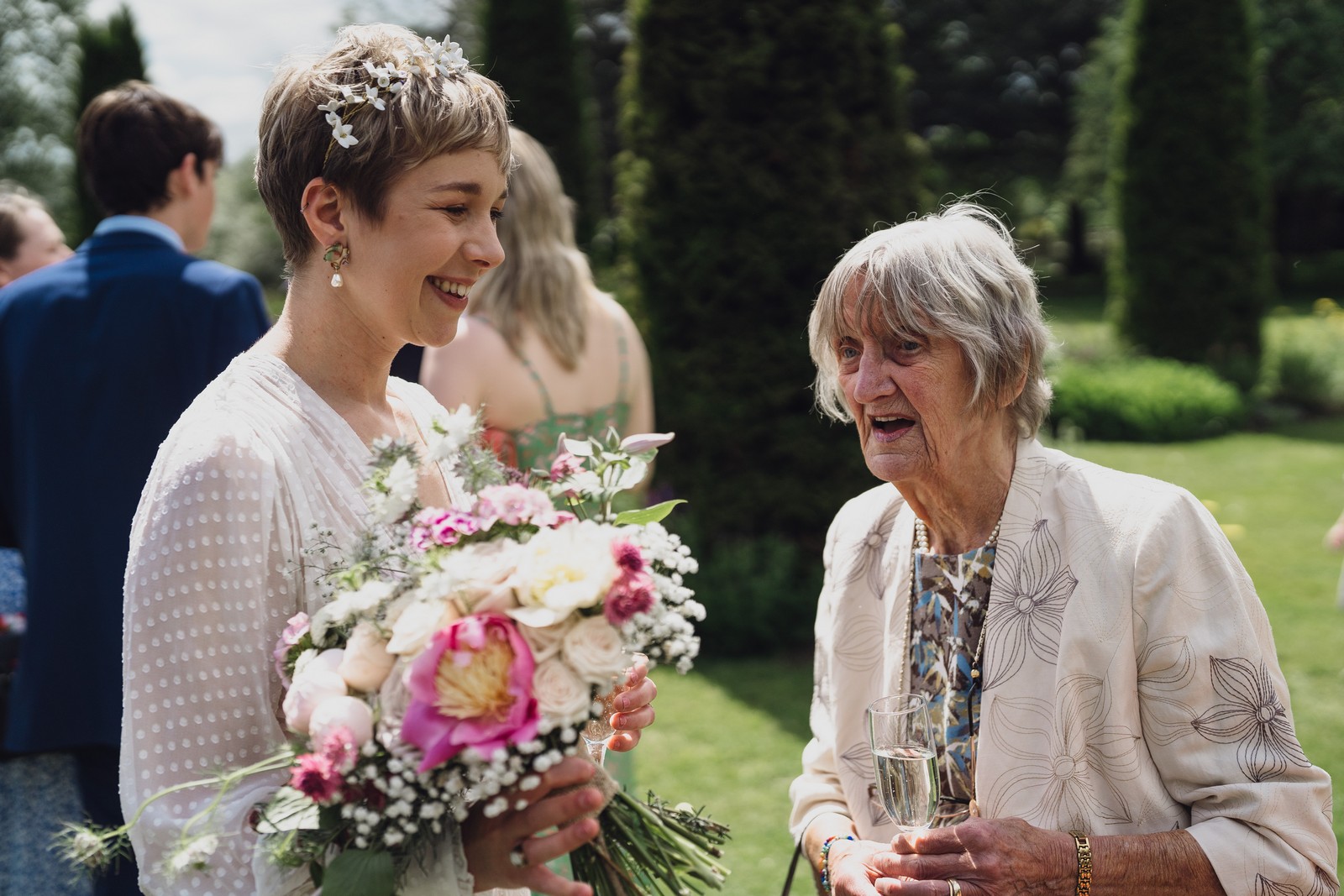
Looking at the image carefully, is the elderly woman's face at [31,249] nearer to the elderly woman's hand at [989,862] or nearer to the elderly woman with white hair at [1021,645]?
the elderly woman with white hair at [1021,645]

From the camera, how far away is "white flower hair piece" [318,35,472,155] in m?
1.97

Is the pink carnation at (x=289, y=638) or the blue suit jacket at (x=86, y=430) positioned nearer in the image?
the pink carnation at (x=289, y=638)

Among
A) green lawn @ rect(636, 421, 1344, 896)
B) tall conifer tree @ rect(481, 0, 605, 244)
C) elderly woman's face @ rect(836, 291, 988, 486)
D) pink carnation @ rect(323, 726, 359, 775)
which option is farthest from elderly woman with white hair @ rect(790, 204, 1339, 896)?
tall conifer tree @ rect(481, 0, 605, 244)

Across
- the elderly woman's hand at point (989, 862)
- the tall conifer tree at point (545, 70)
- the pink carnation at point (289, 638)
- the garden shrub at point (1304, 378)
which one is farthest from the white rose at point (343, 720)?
the garden shrub at point (1304, 378)

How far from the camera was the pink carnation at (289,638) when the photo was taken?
68.5 inches

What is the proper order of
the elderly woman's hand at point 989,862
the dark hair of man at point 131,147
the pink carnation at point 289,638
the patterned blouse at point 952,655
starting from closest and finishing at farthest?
the pink carnation at point 289,638 → the elderly woman's hand at point 989,862 → the patterned blouse at point 952,655 → the dark hair of man at point 131,147

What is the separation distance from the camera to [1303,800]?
215cm

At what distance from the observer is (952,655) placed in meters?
2.50

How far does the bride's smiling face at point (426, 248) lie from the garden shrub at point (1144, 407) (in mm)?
12913

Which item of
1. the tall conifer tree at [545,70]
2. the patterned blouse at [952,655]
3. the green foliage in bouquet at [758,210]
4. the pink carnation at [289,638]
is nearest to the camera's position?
the pink carnation at [289,638]

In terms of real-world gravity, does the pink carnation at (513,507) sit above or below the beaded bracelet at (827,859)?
above

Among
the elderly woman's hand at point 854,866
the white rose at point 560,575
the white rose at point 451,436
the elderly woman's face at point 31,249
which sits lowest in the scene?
the elderly woman's hand at point 854,866

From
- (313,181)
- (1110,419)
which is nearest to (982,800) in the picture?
(313,181)

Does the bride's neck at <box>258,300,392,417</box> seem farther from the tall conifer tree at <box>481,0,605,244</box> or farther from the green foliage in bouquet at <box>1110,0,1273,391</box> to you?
the green foliage in bouquet at <box>1110,0,1273,391</box>
